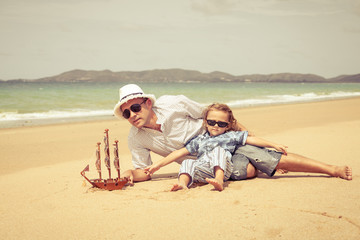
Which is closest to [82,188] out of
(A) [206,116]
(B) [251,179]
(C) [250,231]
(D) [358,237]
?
(A) [206,116]

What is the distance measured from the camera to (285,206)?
3141mm

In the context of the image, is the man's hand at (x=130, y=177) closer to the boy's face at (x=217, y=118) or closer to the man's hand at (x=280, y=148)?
the boy's face at (x=217, y=118)

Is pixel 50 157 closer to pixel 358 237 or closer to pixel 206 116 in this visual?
pixel 206 116

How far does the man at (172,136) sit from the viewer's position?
4109mm

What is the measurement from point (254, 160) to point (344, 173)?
1030 mm

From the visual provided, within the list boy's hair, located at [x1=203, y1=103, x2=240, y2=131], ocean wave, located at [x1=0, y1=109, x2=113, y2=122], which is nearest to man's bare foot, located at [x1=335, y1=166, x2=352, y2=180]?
boy's hair, located at [x1=203, y1=103, x2=240, y2=131]

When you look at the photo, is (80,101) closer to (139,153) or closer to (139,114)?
(139,153)

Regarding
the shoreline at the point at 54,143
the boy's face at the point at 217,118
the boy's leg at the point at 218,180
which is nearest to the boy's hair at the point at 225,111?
the boy's face at the point at 217,118

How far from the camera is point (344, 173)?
405 cm

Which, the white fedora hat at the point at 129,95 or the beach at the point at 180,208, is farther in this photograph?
the white fedora hat at the point at 129,95

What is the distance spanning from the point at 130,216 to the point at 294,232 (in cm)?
137

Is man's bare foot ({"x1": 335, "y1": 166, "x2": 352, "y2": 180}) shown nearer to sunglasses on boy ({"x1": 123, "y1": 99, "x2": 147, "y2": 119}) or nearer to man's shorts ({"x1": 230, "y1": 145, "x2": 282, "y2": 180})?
man's shorts ({"x1": 230, "y1": 145, "x2": 282, "y2": 180})

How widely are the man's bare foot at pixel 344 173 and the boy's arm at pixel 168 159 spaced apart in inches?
68.9

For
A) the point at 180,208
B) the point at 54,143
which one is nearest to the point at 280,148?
the point at 180,208
